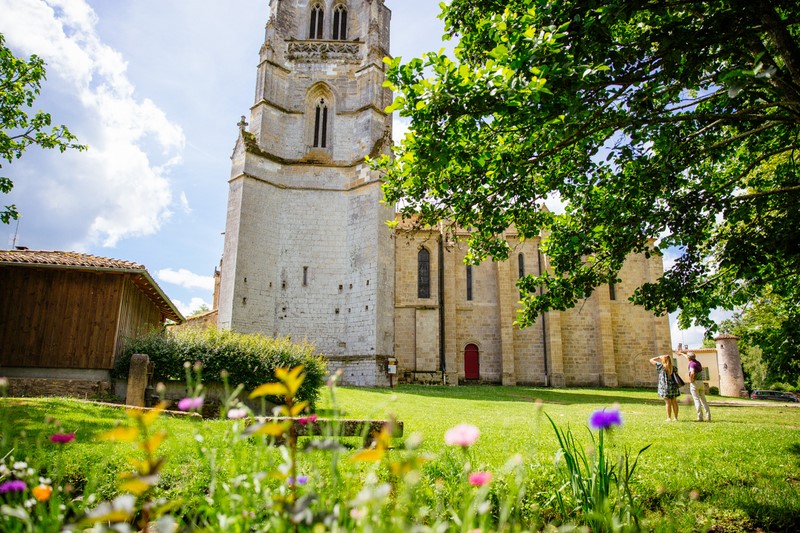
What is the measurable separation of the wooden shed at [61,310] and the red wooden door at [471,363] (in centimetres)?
2034

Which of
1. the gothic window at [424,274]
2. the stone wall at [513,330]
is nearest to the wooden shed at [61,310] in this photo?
the stone wall at [513,330]

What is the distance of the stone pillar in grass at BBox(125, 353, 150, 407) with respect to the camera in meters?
10.7

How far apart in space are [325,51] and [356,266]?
→ 498 inches

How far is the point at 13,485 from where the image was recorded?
6.27 feet

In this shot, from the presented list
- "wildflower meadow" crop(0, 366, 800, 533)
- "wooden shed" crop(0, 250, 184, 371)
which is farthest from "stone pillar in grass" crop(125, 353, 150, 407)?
"wildflower meadow" crop(0, 366, 800, 533)

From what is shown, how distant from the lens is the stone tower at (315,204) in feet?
76.3

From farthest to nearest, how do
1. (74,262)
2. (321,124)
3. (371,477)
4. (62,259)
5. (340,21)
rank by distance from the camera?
(340,21) < (321,124) < (62,259) < (74,262) < (371,477)

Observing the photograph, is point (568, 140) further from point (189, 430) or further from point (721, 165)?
point (189, 430)

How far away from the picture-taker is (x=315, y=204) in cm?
2542

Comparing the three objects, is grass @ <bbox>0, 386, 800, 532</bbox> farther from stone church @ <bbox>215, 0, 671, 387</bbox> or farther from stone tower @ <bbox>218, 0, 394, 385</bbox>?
stone church @ <bbox>215, 0, 671, 387</bbox>

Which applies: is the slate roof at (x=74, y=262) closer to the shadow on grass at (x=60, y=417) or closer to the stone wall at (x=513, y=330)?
the shadow on grass at (x=60, y=417)

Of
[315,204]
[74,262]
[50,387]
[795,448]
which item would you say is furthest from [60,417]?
[315,204]

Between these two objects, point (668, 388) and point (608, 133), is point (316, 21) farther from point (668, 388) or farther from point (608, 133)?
point (668, 388)

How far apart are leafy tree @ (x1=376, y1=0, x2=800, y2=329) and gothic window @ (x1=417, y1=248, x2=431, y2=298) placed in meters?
21.6
